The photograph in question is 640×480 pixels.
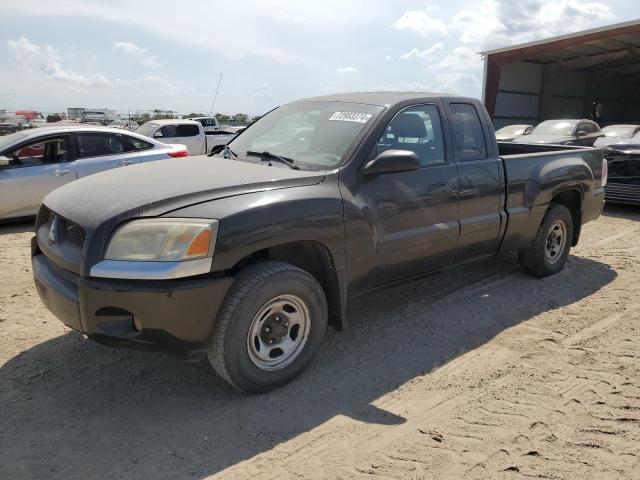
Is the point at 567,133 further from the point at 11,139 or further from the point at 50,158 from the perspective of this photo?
the point at 11,139

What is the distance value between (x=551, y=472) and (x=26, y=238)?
6.82 metres

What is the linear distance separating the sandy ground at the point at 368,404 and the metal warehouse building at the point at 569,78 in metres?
20.4

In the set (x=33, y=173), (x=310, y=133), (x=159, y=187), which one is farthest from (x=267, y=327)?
(x=33, y=173)

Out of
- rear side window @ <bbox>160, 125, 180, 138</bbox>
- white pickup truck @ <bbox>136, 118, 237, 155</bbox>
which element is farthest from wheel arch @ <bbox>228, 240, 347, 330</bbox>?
rear side window @ <bbox>160, 125, 180, 138</bbox>

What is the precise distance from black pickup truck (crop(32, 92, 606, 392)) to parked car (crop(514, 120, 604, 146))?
30.5ft

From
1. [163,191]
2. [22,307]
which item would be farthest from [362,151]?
[22,307]

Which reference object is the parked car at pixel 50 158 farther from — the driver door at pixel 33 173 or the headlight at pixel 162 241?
the headlight at pixel 162 241

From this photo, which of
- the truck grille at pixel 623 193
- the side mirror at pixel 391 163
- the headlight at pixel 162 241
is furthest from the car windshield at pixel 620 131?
the headlight at pixel 162 241

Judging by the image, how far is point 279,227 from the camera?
10.4ft

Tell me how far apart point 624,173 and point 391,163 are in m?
7.75

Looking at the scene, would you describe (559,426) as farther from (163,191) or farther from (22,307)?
(22,307)

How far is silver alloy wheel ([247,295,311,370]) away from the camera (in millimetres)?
3215

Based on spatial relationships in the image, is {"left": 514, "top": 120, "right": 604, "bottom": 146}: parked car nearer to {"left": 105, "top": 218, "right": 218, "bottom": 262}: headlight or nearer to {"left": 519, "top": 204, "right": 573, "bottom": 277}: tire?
{"left": 519, "top": 204, "right": 573, "bottom": 277}: tire

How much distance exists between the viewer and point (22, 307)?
463 cm
